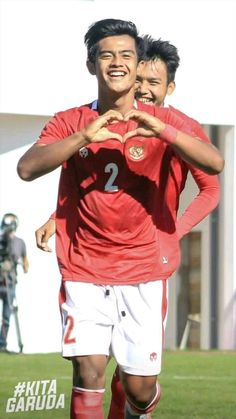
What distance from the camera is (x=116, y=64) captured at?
6496 mm

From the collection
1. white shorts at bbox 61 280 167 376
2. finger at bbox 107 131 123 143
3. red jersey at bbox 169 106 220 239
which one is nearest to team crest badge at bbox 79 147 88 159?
finger at bbox 107 131 123 143

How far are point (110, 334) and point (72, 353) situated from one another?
231 millimetres

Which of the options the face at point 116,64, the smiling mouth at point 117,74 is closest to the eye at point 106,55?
the face at point 116,64

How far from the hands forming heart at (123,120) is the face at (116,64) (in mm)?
327

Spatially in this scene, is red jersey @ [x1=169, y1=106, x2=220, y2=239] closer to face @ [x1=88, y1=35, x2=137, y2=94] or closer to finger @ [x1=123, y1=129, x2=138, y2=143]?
face @ [x1=88, y1=35, x2=137, y2=94]

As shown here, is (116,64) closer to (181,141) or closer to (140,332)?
(181,141)

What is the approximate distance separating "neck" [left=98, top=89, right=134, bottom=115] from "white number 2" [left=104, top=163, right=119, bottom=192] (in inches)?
10.4

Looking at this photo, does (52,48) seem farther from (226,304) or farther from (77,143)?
(77,143)

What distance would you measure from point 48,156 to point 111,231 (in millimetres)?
636

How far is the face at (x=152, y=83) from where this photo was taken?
309 inches

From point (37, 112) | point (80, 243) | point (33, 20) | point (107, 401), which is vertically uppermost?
point (33, 20)

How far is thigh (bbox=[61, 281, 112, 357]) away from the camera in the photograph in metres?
6.57

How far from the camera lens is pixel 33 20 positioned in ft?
65.9

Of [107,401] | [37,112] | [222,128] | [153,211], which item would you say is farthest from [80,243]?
[222,128]
